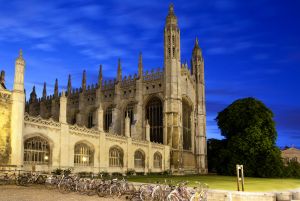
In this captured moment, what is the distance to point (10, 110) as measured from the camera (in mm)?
21656

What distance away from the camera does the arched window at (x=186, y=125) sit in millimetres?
53188

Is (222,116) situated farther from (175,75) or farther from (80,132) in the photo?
(80,132)

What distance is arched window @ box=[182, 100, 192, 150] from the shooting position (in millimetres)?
53188

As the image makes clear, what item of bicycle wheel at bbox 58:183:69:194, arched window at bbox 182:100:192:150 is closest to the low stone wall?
bicycle wheel at bbox 58:183:69:194

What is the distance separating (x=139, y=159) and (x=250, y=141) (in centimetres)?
1745

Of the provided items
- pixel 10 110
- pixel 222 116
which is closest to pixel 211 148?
pixel 222 116

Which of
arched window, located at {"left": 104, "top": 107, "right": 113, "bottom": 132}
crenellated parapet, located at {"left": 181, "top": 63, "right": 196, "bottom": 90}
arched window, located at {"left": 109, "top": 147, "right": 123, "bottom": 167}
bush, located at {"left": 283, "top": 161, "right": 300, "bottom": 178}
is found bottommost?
bush, located at {"left": 283, "top": 161, "right": 300, "bottom": 178}

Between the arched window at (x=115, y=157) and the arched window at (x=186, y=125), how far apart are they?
60.2 ft

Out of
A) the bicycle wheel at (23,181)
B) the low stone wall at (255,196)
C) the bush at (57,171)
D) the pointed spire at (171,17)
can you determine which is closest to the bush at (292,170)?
the pointed spire at (171,17)

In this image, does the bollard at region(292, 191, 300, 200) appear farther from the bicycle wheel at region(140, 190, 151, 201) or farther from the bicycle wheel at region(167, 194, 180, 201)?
the bicycle wheel at region(140, 190, 151, 201)

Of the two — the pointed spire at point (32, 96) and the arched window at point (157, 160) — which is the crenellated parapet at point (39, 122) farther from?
the pointed spire at point (32, 96)

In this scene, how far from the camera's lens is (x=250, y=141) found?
154 feet

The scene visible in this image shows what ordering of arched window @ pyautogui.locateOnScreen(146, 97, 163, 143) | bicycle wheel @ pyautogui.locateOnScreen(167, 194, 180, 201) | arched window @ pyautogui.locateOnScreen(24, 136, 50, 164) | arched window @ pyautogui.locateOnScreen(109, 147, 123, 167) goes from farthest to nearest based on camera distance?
arched window @ pyautogui.locateOnScreen(146, 97, 163, 143)
arched window @ pyautogui.locateOnScreen(109, 147, 123, 167)
arched window @ pyautogui.locateOnScreen(24, 136, 50, 164)
bicycle wheel @ pyautogui.locateOnScreen(167, 194, 180, 201)

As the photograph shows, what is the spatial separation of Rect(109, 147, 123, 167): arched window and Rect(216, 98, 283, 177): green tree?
1981 cm
